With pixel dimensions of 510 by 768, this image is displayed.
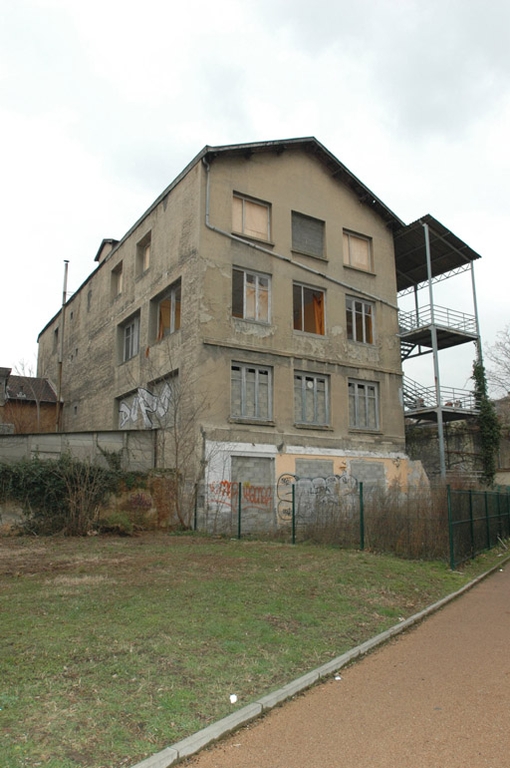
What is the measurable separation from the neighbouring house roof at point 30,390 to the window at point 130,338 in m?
9.10

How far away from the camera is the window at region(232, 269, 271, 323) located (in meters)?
21.5

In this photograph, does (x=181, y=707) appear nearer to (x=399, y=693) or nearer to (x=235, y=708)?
(x=235, y=708)

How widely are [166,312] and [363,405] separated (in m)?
9.00

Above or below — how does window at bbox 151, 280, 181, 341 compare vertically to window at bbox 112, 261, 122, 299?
below

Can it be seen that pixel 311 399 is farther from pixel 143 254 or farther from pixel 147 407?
pixel 143 254

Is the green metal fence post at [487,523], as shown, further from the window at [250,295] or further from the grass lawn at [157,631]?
the window at [250,295]

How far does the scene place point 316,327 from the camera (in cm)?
2369


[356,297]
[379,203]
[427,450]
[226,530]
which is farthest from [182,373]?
[427,450]

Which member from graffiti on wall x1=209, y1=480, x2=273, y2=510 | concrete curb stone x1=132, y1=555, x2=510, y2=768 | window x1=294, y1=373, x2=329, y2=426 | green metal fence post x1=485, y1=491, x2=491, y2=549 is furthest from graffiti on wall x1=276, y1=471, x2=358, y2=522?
concrete curb stone x1=132, y1=555, x2=510, y2=768

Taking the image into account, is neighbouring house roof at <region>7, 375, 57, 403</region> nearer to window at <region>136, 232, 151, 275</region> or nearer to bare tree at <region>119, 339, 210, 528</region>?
window at <region>136, 232, 151, 275</region>

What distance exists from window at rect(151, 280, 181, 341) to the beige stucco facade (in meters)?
0.08

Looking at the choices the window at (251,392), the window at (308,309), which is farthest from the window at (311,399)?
the window at (308,309)

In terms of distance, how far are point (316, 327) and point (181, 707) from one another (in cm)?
1981

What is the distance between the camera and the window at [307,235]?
2403 centimetres
